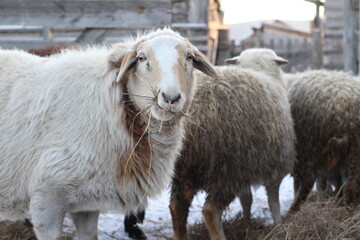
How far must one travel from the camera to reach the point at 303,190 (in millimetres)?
6551

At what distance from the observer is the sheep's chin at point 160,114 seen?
397 centimetres

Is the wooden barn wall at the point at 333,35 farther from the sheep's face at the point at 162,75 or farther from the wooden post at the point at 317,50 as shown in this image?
the sheep's face at the point at 162,75

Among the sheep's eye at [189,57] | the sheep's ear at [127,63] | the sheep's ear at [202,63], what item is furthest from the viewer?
the sheep's ear at [202,63]

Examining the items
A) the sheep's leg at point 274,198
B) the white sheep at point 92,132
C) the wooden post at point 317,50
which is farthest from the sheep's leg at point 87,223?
the wooden post at point 317,50

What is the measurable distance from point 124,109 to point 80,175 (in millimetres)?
567

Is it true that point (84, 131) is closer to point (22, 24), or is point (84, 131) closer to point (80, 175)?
point (80, 175)

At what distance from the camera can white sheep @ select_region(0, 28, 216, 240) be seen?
412cm

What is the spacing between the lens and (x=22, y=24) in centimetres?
998

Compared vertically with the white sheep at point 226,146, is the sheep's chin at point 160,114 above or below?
above

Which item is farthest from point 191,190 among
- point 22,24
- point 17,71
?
point 22,24

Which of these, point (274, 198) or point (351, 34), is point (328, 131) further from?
point (351, 34)

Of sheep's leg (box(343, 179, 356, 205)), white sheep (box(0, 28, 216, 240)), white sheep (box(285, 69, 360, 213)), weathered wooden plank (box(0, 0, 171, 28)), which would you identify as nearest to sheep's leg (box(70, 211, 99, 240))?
white sheep (box(0, 28, 216, 240))

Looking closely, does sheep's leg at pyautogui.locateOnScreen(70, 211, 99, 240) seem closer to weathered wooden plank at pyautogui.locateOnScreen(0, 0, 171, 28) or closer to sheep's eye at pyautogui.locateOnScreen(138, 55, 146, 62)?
sheep's eye at pyautogui.locateOnScreen(138, 55, 146, 62)

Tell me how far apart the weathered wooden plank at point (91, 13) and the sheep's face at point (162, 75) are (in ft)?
16.5
